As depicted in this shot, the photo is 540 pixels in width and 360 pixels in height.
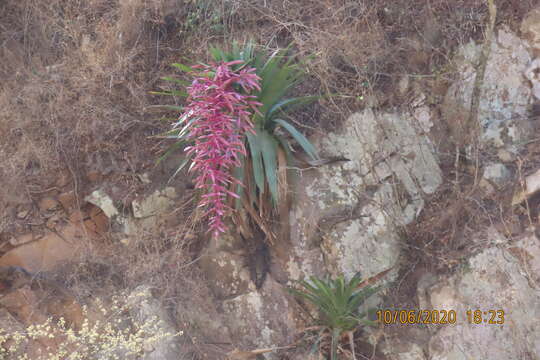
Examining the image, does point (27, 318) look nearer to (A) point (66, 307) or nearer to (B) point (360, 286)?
(A) point (66, 307)

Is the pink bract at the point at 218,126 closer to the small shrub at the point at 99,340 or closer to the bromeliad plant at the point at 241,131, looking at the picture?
the bromeliad plant at the point at 241,131

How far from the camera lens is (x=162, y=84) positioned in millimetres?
5000

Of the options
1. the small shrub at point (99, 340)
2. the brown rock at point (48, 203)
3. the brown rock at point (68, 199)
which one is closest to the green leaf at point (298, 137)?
the small shrub at point (99, 340)

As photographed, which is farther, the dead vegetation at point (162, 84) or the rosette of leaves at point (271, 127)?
the dead vegetation at point (162, 84)

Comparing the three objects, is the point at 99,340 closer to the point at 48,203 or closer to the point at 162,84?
the point at 48,203

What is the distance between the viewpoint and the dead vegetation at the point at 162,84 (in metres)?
4.45

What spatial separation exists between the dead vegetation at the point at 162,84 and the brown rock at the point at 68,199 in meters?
0.06

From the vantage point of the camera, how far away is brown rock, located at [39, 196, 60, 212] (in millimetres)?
4625

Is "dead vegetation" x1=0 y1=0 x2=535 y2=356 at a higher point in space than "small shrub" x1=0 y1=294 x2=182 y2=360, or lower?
higher

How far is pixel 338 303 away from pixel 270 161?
1130mm
